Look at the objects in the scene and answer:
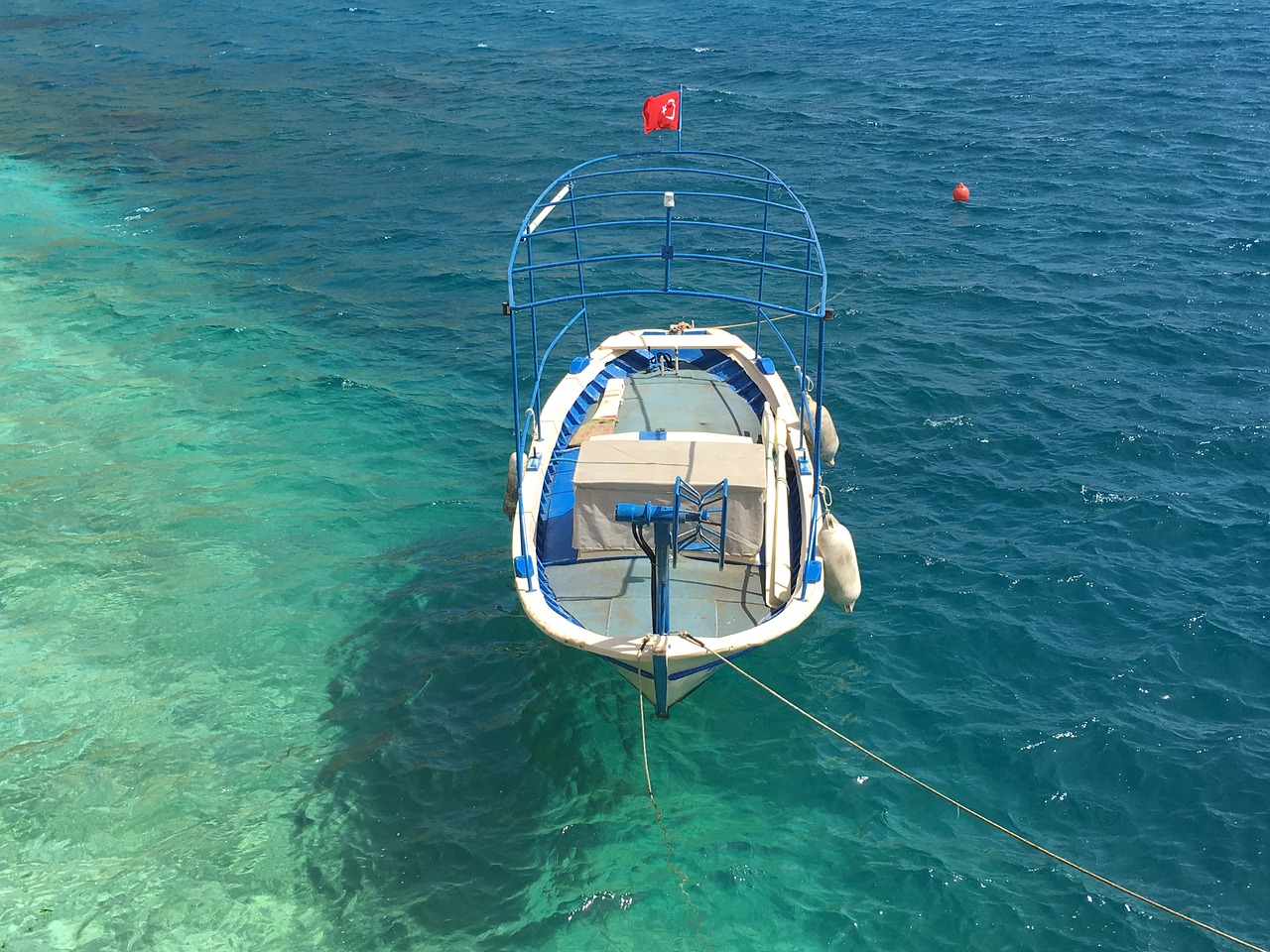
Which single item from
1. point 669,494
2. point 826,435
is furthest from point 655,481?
point 826,435

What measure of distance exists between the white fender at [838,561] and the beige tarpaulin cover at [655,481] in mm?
909

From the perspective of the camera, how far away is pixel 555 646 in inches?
609

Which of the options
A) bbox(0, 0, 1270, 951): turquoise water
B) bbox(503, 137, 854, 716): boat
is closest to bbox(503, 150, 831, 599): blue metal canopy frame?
bbox(0, 0, 1270, 951): turquoise water

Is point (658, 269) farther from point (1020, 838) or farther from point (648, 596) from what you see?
point (1020, 838)

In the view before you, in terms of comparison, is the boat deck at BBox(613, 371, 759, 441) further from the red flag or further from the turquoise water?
the red flag

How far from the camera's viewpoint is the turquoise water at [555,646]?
40.0 feet

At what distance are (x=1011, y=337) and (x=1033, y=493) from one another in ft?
21.1

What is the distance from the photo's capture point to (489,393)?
2295 cm

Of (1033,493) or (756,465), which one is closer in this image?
(756,465)

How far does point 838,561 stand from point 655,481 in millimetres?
2790

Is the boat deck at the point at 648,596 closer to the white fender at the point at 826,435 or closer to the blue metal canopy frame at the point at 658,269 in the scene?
the white fender at the point at 826,435

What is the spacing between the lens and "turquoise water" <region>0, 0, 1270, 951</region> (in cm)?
1218

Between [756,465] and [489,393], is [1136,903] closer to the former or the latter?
[756,465]

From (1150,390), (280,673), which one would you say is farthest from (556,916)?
(1150,390)
